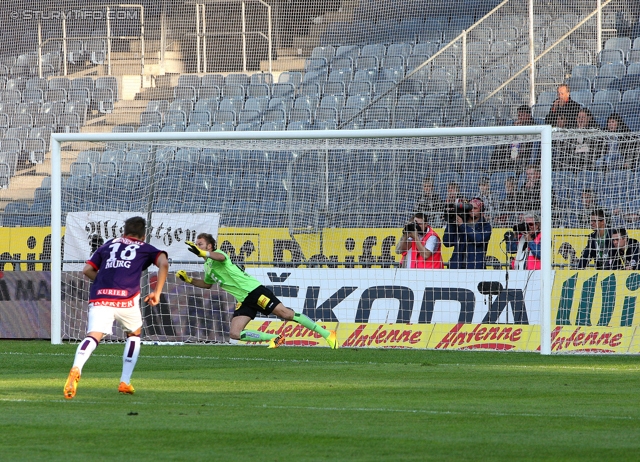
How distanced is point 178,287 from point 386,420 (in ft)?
29.4

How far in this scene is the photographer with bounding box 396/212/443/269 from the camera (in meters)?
16.0

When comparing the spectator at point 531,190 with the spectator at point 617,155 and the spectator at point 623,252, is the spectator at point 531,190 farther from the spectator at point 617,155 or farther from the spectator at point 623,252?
the spectator at point 623,252

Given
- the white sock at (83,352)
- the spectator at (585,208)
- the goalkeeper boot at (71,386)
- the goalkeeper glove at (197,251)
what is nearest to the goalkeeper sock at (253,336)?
the goalkeeper glove at (197,251)

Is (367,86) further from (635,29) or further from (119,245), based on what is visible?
(119,245)

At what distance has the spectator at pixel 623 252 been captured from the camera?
50.3 ft

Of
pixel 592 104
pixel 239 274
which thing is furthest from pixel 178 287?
pixel 592 104

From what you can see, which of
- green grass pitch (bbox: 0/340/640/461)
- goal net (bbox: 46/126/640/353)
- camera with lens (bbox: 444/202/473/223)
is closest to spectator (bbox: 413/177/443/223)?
goal net (bbox: 46/126/640/353)

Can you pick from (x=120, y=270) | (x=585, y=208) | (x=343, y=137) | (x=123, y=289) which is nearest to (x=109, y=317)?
(x=123, y=289)

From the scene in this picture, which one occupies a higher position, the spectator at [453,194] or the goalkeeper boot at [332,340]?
the spectator at [453,194]

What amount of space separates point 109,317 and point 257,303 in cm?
479

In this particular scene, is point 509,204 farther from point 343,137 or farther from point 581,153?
point 343,137

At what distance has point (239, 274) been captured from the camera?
14.7 metres

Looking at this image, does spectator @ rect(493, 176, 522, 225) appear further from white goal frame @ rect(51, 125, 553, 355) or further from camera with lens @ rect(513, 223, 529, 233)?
white goal frame @ rect(51, 125, 553, 355)

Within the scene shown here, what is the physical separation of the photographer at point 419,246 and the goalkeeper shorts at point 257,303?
237cm
